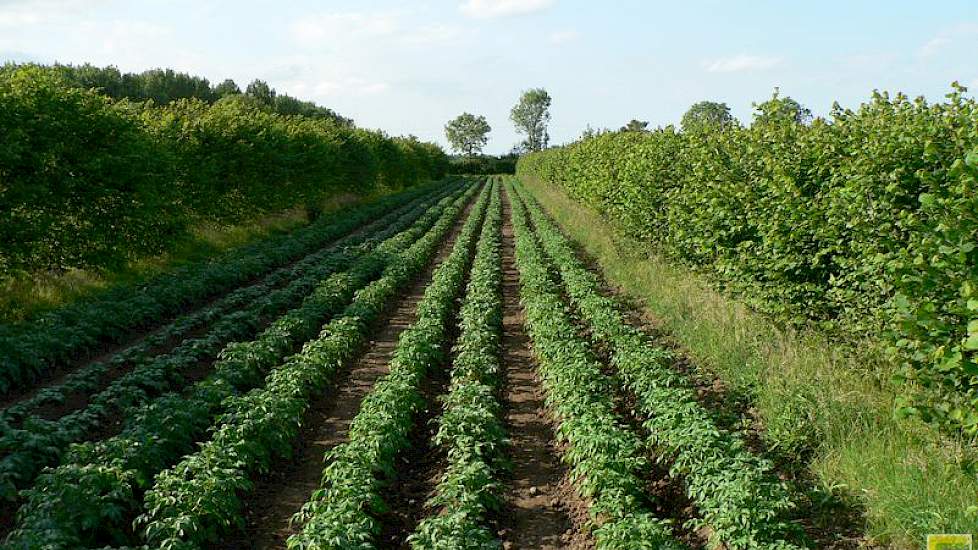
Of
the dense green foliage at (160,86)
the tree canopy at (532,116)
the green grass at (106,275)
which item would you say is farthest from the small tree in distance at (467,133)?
the green grass at (106,275)

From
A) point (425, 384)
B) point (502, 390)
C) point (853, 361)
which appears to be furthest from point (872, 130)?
point (425, 384)

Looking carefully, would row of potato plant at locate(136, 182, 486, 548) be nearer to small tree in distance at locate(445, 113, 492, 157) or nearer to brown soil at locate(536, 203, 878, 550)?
brown soil at locate(536, 203, 878, 550)

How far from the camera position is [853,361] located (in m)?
7.38

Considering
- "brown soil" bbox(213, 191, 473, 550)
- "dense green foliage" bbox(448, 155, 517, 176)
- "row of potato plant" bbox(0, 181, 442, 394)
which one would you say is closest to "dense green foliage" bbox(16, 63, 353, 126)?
"dense green foliage" bbox(448, 155, 517, 176)

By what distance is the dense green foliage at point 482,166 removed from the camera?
4230 inches

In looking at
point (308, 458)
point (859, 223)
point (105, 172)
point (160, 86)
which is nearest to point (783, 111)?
point (859, 223)

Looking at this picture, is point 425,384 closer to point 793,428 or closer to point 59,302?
point 793,428

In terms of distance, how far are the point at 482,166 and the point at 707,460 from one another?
106285 mm

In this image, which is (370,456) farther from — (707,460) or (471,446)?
(707,460)

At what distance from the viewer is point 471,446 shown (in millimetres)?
6332

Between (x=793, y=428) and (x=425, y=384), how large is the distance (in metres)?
4.80

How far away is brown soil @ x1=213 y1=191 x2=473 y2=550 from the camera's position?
569 centimetres

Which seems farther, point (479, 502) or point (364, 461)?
point (364, 461)

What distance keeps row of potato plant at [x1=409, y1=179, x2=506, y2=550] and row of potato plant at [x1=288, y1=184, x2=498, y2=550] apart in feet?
1.37
